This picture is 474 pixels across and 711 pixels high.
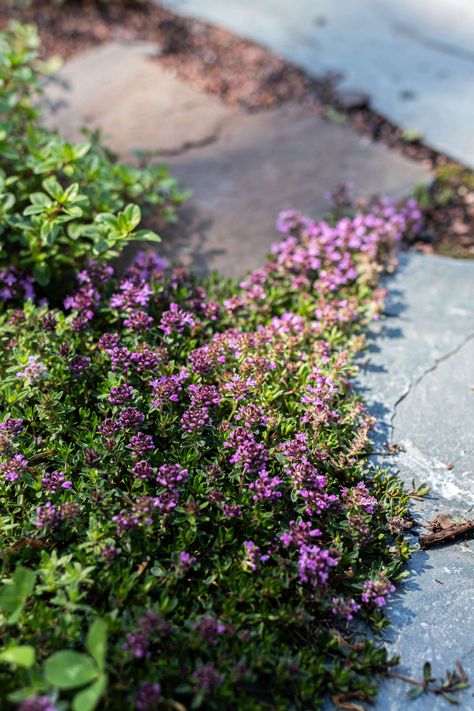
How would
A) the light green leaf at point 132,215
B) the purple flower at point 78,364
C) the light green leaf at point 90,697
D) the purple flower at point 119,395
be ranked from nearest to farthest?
the light green leaf at point 90,697 → the purple flower at point 119,395 → the purple flower at point 78,364 → the light green leaf at point 132,215

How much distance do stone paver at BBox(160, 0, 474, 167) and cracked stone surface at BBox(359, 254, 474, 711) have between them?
4.81 ft

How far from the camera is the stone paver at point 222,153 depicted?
4.01m

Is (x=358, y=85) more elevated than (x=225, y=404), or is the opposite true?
(x=358, y=85)

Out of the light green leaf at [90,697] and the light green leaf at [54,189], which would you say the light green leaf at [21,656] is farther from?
the light green leaf at [54,189]

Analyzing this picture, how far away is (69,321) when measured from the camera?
3023 mm

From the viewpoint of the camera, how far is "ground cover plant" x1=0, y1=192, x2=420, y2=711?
2.07 metres

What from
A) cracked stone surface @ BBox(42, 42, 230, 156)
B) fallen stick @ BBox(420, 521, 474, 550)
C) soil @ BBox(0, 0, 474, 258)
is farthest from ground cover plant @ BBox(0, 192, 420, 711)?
cracked stone surface @ BBox(42, 42, 230, 156)

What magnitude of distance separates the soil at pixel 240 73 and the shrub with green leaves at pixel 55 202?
1.60m

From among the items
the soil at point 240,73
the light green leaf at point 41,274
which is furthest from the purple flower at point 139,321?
the soil at point 240,73

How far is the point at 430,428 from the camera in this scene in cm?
292

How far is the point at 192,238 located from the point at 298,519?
2.07m

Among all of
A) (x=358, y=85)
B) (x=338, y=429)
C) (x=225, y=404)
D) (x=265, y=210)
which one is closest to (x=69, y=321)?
(x=225, y=404)

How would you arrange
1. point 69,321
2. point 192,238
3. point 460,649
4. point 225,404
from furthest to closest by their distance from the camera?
point 192,238
point 69,321
point 225,404
point 460,649

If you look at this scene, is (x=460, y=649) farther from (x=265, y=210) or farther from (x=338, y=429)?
(x=265, y=210)
